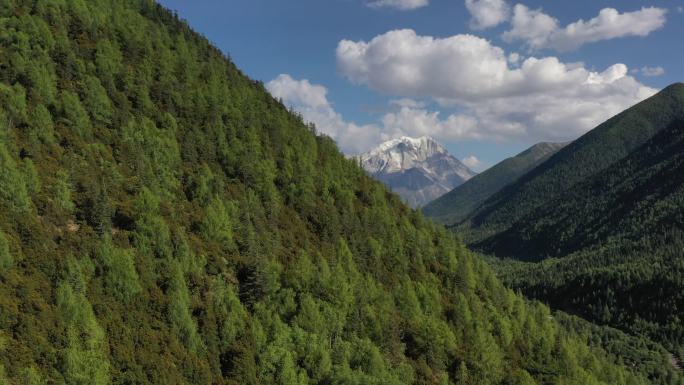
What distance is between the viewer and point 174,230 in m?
101

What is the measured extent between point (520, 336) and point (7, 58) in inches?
6171

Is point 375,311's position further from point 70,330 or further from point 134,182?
point 70,330

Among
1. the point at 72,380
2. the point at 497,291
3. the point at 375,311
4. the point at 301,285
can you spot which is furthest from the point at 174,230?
the point at 497,291

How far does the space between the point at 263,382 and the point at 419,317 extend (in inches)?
2174

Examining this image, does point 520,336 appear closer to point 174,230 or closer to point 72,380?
point 174,230

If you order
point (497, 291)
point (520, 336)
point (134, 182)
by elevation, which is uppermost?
point (134, 182)

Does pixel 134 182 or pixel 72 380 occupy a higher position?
pixel 134 182

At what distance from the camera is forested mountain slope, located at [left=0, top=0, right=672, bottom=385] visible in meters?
76.9

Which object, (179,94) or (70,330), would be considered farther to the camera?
(179,94)

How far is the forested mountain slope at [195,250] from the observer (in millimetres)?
76875

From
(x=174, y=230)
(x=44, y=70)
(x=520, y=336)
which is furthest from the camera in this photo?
(x=520, y=336)

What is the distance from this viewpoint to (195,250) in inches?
4080

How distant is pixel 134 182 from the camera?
110125mm

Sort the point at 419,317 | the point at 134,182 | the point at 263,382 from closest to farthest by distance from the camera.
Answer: the point at 263,382 → the point at 134,182 → the point at 419,317
